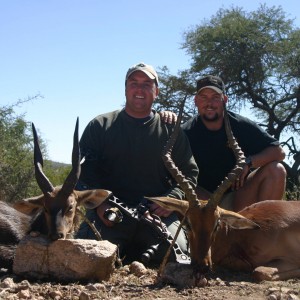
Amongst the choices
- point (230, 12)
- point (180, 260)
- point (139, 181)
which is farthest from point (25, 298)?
point (230, 12)

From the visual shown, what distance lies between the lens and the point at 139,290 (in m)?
4.57

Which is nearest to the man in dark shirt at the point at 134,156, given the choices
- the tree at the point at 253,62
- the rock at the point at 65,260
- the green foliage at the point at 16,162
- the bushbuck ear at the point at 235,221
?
the bushbuck ear at the point at 235,221

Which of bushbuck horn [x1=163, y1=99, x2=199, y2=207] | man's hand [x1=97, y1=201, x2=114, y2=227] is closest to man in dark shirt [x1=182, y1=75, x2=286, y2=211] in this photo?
man's hand [x1=97, y1=201, x2=114, y2=227]

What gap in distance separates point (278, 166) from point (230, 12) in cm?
1455

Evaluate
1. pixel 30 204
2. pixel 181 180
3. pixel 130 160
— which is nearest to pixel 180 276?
pixel 181 180

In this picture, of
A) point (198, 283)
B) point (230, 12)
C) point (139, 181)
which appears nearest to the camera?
point (198, 283)

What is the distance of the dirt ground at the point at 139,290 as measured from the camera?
4270mm

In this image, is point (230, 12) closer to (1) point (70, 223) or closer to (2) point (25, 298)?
(1) point (70, 223)

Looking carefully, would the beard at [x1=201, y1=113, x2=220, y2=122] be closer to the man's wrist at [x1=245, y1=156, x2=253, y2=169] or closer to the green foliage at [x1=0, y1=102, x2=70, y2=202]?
the man's wrist at [x1=245, y1=156, x2=253, y2=169]

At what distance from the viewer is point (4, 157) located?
1252 cm

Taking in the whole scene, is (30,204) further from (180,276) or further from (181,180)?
(180,276)

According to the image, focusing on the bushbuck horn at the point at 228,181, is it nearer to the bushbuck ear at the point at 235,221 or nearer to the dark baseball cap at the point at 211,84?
the bushbuck ear at the point at 235,221

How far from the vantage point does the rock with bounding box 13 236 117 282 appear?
191 inches

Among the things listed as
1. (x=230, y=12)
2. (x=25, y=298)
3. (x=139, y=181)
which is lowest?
(x=25, y=298)
